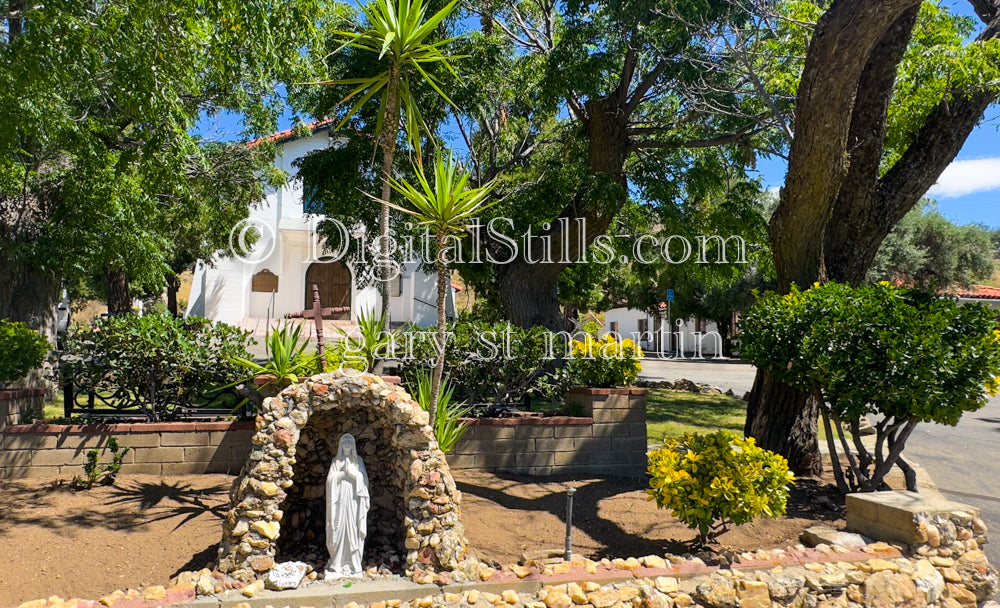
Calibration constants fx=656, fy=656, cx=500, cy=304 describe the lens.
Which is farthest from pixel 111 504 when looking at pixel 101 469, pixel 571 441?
pixel 571 441

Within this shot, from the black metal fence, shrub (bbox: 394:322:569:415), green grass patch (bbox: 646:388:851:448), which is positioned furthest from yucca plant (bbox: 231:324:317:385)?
green grass patch (bbox: 646:388:851:448)

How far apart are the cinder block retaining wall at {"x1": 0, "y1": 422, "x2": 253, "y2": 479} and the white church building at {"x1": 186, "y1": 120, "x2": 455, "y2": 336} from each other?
48.0ft

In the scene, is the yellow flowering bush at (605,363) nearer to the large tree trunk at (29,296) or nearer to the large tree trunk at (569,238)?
the large tree trunk at (569,238)

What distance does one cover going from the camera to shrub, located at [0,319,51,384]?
6871mm

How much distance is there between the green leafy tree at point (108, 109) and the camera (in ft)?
22.9

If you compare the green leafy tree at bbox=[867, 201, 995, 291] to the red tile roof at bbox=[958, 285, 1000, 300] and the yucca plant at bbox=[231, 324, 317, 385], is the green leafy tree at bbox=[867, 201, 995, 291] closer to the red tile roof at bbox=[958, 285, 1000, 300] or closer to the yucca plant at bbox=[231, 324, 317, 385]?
the red tile roof at bbox=[958, 285, 1000, 300]

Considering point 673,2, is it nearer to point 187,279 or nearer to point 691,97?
point 691,97

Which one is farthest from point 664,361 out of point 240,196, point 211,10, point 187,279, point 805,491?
point 187,279

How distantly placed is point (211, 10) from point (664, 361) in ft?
99.1

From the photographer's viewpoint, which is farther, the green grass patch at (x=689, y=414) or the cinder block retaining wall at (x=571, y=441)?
the green grass patch at (x=689, y=414)

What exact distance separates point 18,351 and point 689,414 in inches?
426

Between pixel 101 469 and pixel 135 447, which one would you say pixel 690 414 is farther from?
pixel 101 469

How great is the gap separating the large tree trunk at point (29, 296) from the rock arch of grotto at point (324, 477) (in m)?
7.30

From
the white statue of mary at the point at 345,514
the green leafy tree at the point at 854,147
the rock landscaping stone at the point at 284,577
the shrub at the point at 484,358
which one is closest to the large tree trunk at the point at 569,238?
the shrub at the point at 484,358
